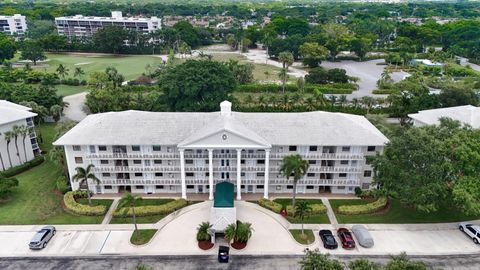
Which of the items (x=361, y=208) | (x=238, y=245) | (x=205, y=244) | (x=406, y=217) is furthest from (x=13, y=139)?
(x=406, y=217)

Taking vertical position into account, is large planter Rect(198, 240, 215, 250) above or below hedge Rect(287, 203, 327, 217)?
below

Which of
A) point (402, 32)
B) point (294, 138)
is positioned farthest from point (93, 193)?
point (402, 32)

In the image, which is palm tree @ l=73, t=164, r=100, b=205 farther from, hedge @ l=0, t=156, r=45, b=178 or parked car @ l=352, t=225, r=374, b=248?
parked car @ l=352, t=225, r=374, b=248

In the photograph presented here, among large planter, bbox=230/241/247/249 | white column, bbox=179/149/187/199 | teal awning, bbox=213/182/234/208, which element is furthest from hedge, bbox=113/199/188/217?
large planter, bbox=230/241/247/249

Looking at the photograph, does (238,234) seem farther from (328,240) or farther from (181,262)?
(328,240)

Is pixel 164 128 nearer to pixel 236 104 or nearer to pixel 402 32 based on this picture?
pixel 236 104

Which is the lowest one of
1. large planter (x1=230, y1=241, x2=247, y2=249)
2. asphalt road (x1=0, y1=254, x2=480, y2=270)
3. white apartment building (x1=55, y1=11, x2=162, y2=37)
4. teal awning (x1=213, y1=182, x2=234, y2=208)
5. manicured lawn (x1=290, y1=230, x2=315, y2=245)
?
asphalt road (x1=0, y1=254, x2=480, y2=270)
